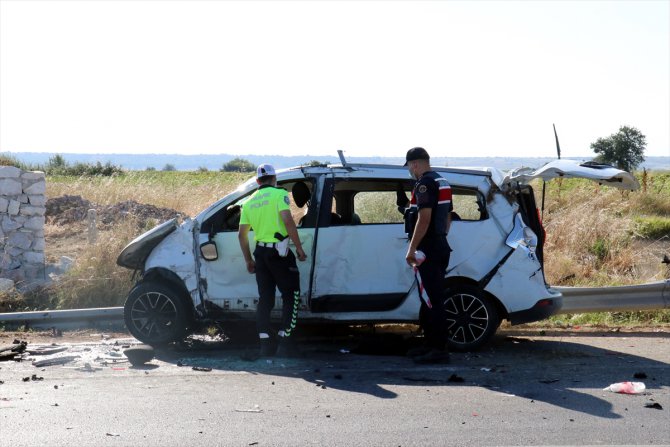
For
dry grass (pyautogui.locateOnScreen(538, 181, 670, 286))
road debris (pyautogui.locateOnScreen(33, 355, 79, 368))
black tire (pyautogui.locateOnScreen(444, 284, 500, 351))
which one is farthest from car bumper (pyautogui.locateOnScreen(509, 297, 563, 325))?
road debris (pyautogui.locateOnScreen(33, 355, 79, 368))

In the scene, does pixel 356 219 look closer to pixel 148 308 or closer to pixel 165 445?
pixel 148 308

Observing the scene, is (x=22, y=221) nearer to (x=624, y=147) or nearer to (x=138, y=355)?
(x=138, y=355)

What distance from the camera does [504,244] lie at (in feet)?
30.4

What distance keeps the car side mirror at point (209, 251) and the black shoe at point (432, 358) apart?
2255mm

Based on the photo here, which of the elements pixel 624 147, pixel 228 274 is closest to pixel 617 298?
pixel 228 274

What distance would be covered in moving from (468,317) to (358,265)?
1161mm

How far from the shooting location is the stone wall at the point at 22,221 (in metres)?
13.2

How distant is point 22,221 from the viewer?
1338 cm

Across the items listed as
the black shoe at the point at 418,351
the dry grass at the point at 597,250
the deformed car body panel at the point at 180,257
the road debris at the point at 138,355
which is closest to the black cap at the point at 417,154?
the black shoe at the point at 418,351

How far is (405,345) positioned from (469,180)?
5.73ft

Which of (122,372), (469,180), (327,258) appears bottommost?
(122,372)

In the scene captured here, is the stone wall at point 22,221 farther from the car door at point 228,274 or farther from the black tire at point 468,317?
the black tire at point 468,317

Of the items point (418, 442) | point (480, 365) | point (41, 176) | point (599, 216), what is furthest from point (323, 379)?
point (599, 216)

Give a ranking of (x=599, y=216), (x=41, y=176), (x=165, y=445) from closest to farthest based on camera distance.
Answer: (x=165, y=445) → (x=41, y=176) → (x=599, y=216)
